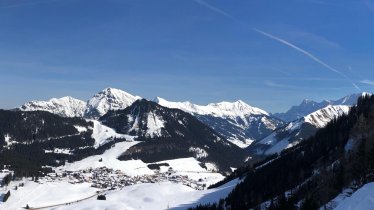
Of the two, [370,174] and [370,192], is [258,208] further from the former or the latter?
[370,192]

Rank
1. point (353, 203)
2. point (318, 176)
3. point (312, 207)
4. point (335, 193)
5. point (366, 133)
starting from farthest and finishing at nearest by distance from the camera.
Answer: point (318, 176), point (366, 133), point (335, 193), point (312, 207), point (353, 203)

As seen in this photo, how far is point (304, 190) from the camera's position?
607 ft

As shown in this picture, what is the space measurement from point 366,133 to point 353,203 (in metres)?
124

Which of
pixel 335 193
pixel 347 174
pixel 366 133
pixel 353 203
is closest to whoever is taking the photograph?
pixel 353 203

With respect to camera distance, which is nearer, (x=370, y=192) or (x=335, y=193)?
(x=370, y=192)

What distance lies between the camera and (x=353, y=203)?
6219 cm

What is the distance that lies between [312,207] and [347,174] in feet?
176

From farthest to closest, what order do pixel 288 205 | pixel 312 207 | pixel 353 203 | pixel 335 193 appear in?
1. pixel 335 193
2. pixel 288 205
3. pixel 312 207
4. pixel 353 203

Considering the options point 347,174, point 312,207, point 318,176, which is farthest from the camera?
point 318,176

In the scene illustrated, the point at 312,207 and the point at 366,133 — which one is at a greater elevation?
the point at 366,133

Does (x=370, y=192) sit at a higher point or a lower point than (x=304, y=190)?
higher

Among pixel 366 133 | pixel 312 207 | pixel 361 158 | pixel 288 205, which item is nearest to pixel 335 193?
pixel 361 158

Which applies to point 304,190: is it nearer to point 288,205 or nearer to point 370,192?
point 288,205

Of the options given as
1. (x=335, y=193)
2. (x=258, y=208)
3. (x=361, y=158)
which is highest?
(x=361, y=158)
